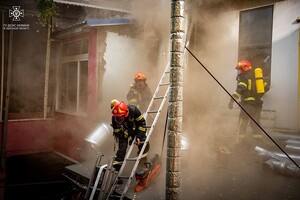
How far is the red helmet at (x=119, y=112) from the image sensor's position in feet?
17.4

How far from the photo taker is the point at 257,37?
841 centimetres

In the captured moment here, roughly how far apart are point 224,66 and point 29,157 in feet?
29.0

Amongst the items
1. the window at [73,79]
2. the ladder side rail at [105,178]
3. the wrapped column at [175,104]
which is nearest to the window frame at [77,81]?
the window at [73,79]

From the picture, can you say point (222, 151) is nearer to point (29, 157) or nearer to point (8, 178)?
point (8, 178)

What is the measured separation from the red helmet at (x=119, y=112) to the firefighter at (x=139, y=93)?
224cm

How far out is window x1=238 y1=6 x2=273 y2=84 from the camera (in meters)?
8.12

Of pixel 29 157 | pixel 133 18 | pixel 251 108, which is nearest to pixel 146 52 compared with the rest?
pixel 133 18

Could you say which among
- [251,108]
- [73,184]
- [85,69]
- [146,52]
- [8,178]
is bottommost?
[8,178]

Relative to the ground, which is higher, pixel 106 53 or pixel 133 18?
pixel 133 18

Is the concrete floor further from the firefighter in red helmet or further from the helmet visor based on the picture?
the helmet visor

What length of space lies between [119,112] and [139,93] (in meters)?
2.65

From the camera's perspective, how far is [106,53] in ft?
28.5

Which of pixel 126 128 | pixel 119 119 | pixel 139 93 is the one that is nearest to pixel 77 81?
pixel 139 93
